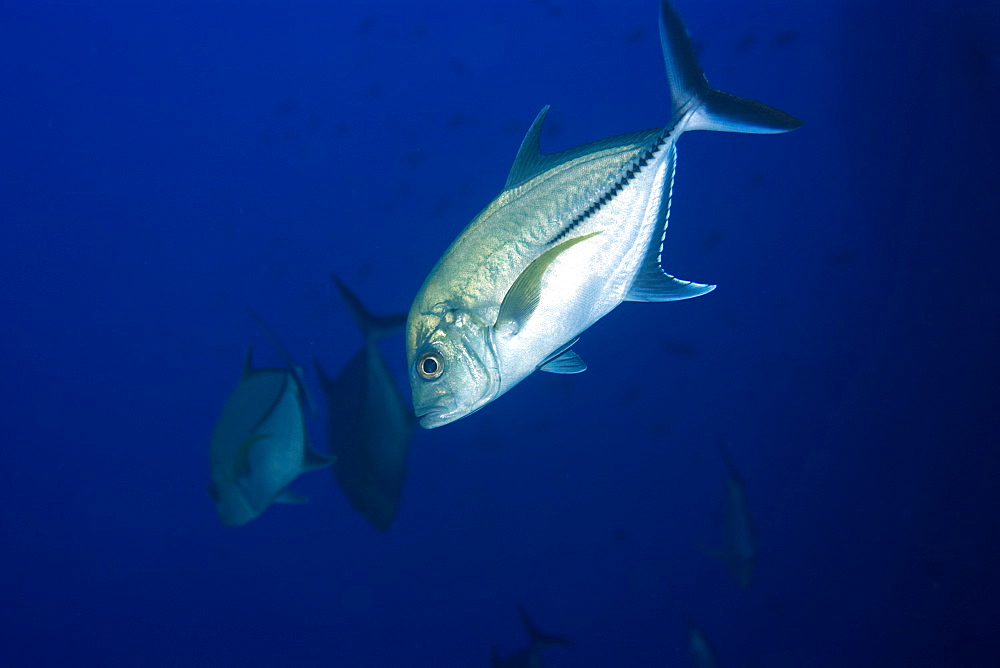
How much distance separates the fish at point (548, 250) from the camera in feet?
4.01

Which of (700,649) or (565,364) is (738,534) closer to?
(700,649)

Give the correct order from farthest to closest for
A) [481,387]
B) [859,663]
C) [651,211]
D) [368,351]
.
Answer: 1. [859,663]
2. [368,351]
3. [651,211]
4. [481,387]

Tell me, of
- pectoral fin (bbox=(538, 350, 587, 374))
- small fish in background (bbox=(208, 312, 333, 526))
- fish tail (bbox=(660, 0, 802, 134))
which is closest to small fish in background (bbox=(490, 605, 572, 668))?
small fish in background (bbox=(208, 312, 333, 526))

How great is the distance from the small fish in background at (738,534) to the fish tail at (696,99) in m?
2.89

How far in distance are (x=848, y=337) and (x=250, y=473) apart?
9.09 meters

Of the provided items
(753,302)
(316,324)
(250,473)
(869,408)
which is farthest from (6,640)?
(869,408)

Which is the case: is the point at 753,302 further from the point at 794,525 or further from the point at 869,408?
the point at 794,525

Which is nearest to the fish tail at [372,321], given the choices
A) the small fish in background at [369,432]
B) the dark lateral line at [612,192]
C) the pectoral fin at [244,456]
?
the small fish in background at [369,432]

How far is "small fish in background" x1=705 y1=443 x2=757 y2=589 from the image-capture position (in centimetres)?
374

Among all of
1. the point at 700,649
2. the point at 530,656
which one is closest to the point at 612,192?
the point at 530,656

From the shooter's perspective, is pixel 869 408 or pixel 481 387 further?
pixel 869 408

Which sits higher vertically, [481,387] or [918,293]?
[481,387]

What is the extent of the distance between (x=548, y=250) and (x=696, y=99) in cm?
53

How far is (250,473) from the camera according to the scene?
8.68 ft
